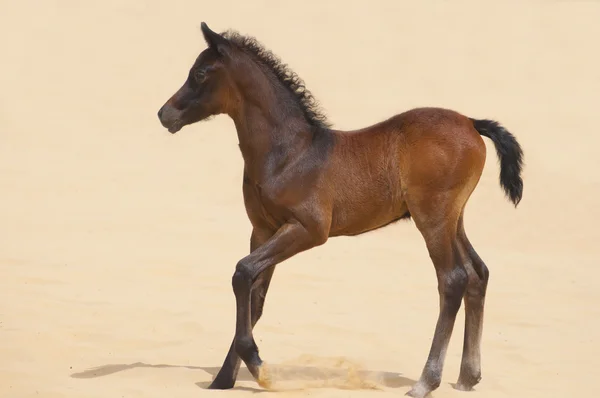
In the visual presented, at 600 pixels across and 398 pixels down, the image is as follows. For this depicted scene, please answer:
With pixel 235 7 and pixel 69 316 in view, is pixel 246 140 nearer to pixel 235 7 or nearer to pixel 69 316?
pixel 69 316

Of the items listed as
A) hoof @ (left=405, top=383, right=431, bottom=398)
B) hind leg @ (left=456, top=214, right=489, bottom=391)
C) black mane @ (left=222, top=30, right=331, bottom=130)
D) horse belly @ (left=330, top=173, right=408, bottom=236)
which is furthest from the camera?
hind leg @ (left=456, top=214, right=489, bottom=391)

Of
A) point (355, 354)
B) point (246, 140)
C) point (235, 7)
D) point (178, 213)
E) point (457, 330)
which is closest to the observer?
point (246, 140)

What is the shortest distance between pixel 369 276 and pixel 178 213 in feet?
10.3

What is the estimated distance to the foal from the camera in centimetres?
724

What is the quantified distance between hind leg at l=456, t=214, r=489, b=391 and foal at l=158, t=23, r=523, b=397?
0.64ft

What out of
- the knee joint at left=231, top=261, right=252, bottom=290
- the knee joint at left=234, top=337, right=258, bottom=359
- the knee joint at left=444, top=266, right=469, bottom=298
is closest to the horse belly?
the knee joint at left=444, top=266, right=469, bottom=298

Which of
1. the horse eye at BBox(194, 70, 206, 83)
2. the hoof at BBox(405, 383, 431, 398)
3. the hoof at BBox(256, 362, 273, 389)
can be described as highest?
the horse eye at BBox(194, 70, 206, 83)

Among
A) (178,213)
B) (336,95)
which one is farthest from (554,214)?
(336,95)

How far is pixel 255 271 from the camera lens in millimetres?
7023

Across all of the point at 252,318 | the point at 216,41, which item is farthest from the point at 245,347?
the point at 216,41

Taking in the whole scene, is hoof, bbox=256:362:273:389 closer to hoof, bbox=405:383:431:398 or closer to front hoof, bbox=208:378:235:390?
front hoof, bbox=208:378:235:390

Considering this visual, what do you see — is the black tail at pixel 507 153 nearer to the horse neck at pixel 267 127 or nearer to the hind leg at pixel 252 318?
the horse neck at pixel 267 127

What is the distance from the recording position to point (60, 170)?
52.0 ft

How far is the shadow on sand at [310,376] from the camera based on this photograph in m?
7.42
